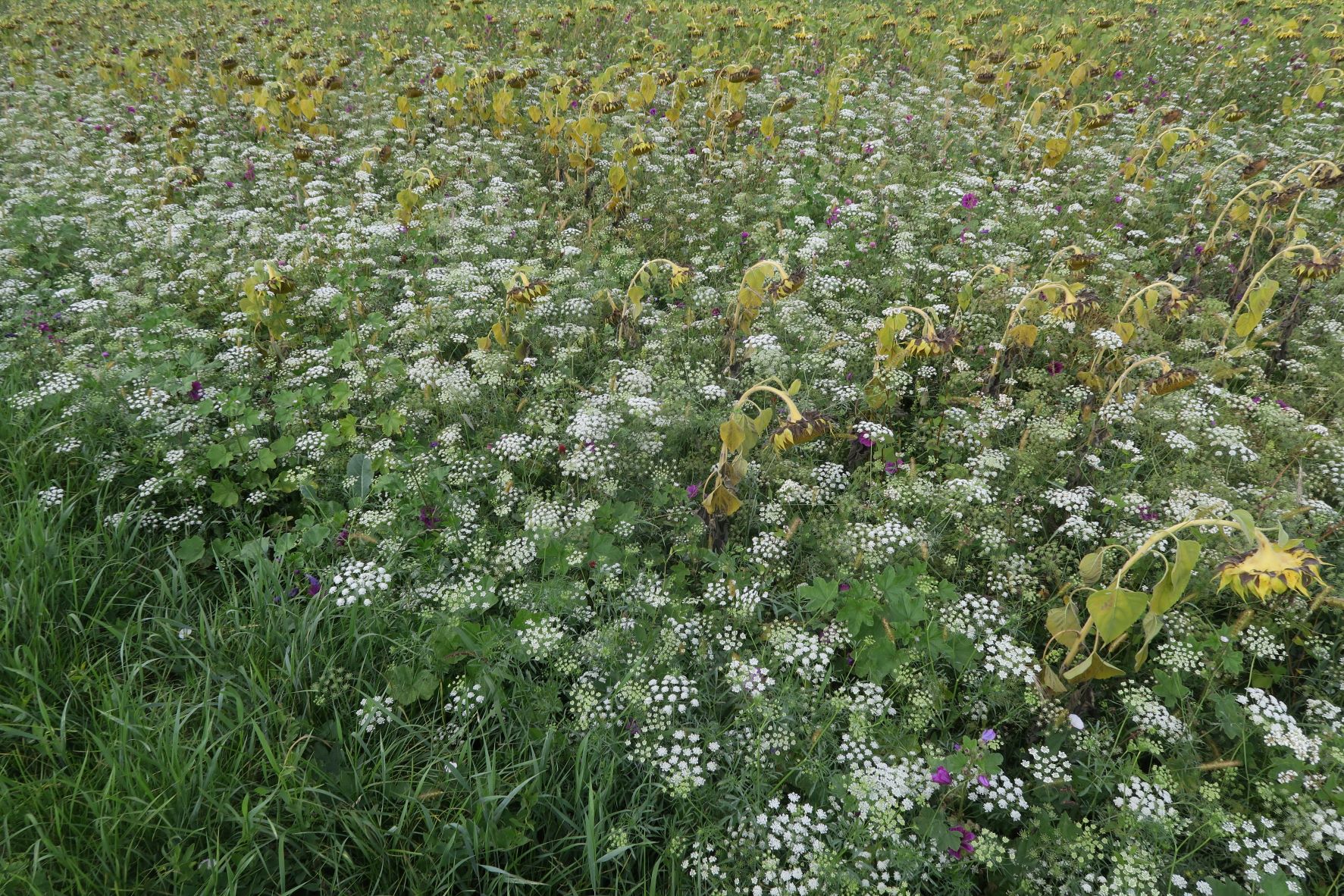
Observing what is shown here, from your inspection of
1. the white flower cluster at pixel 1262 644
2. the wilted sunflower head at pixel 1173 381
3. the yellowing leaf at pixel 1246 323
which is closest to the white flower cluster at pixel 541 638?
the white flower cluster at pixel 1262 644

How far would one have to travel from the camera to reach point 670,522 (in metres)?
3.03

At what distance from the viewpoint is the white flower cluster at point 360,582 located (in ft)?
7.52

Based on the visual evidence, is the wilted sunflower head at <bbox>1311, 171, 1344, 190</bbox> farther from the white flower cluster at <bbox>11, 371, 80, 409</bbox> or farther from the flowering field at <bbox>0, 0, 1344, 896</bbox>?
the white flower cluster at <bbox>11, 371, 80, 409</bbox>

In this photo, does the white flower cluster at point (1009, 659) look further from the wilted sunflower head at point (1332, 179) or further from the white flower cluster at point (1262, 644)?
the wilted sunflower head at point (1332, 179)

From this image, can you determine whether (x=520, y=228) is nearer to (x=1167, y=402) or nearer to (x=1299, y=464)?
(x=1167, y=402)

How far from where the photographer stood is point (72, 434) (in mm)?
3248

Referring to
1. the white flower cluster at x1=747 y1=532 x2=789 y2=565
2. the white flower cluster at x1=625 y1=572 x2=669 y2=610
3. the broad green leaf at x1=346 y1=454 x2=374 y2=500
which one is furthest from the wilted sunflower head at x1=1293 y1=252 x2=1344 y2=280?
the broad green leaf at x1=346 y1=454 x2=374 y2=500

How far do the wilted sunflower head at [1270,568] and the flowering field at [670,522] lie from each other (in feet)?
0.04

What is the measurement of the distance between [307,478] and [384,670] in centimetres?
102

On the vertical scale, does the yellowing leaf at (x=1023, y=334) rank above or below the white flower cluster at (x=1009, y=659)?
above

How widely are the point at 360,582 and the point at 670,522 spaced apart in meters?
1.29

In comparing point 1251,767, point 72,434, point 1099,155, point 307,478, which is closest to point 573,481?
point 307,478

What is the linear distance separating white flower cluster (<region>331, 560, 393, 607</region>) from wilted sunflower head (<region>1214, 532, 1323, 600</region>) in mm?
2542

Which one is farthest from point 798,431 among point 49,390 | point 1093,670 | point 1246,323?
point 49,390
